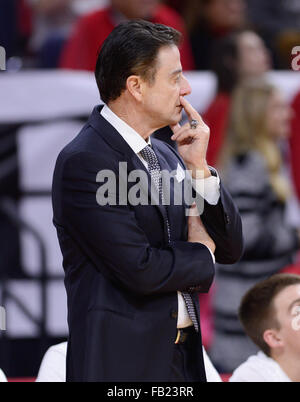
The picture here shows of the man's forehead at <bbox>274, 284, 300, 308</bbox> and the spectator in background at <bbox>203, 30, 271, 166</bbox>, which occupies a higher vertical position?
the spectator in background at <bbox>203, 30, 271, 166</bbox>

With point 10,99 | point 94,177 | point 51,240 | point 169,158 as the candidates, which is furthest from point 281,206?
point 94,177

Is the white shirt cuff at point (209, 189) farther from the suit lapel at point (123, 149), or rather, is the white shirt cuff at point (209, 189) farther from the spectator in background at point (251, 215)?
the spectator in background at point (251, 215)

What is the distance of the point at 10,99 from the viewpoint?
194 inches

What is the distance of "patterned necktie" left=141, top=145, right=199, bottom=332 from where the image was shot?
8.60ft

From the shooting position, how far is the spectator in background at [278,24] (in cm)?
612

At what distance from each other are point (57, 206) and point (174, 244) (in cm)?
34

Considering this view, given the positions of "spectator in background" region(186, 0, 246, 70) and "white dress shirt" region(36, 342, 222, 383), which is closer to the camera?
"white dress shirt" region(36, 342, 222, 383)


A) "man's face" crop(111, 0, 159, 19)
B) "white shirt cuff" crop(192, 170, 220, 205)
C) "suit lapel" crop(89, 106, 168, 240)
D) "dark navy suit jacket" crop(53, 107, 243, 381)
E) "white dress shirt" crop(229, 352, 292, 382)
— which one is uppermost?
"man's face" crop(111, 0, 159, 19)

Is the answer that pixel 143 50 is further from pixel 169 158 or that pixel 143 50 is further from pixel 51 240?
pixel 51 240

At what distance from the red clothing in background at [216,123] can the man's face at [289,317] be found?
1.54 metres

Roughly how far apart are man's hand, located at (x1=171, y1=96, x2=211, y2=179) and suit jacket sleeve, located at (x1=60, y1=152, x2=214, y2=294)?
22 centimetres

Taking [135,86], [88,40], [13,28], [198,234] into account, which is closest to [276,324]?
[198,234]

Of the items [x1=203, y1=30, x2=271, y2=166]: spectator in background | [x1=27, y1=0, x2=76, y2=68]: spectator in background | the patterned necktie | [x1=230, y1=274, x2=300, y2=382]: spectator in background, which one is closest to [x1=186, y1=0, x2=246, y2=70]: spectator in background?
[x1=203, y1=30, x2=271, y2=166]: spectator in background

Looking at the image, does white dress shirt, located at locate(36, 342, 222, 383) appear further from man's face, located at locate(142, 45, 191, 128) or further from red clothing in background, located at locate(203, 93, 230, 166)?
red clothing in background, located at locate(203, 93, 230, 166)
